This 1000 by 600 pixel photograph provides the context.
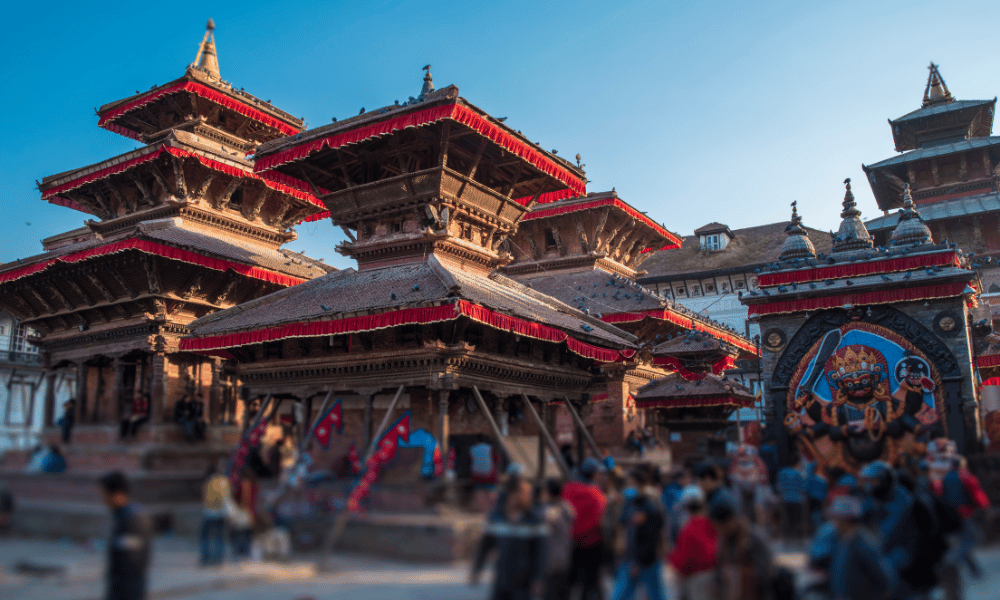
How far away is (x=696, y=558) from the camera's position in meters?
6.39

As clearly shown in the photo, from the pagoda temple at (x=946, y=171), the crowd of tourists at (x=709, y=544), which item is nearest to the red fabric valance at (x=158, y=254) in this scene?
the crowd of tourists at (x=709, y=544)

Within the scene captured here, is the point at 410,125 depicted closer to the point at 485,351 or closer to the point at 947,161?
the point at 485,351

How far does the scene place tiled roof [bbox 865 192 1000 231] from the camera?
98.5 feet

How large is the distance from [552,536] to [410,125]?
→ 10.8m

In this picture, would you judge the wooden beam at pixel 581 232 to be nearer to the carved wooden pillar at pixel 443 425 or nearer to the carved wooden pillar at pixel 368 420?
the carved wooden pillar at pixel 368 420

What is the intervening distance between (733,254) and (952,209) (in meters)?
13.7

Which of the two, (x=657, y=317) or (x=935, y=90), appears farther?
(x=935, y=90)

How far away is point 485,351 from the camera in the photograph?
14680 mm

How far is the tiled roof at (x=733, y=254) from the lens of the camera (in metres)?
41.8

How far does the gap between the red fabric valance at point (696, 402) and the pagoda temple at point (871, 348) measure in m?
0.84

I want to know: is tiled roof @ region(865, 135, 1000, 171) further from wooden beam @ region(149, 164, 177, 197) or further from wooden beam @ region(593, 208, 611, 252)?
wooden beam @ region(149, 164, 177, 197)

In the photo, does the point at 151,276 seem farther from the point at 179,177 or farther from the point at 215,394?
the point at 179,177

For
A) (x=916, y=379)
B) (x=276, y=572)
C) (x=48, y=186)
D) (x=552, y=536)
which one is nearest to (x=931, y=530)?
(x=552, y=536)

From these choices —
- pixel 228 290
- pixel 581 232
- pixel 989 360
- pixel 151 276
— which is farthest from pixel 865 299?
pixel 151 276
